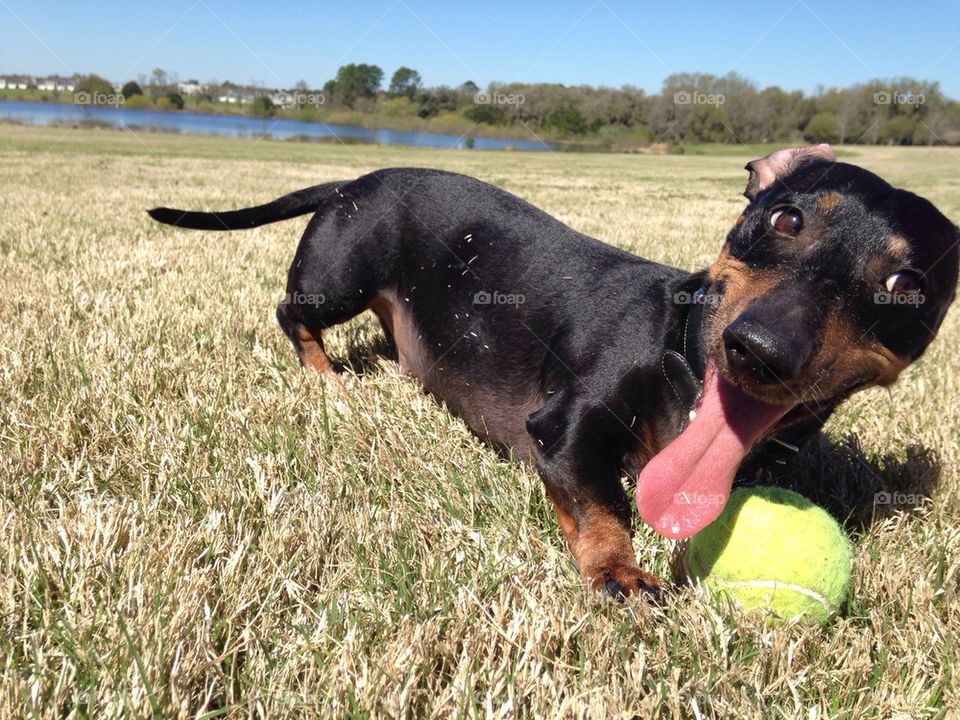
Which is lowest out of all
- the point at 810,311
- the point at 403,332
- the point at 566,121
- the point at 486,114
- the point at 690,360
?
the point at 403,332

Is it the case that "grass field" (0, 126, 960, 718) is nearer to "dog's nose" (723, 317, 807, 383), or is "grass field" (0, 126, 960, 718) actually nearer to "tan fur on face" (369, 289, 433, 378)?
"tan fur on face" (369, 289, 433, 378)

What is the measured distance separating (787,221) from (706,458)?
727 mm

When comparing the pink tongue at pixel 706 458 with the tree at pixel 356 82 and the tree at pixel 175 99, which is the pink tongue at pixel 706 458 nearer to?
the tree at pixel 356 82

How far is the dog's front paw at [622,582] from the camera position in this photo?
6.15ft

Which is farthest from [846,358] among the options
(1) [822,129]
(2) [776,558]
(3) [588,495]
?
(1) [822,129]

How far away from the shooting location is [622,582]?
192cm

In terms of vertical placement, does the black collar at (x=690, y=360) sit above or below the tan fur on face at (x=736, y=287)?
below

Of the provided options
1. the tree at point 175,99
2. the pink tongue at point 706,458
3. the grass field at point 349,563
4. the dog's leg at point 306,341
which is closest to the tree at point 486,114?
the tree at point 175,99

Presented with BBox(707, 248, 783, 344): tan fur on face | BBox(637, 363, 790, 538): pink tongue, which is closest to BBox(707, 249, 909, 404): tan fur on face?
BBox(707, 248, 783, 344): tan fur on face

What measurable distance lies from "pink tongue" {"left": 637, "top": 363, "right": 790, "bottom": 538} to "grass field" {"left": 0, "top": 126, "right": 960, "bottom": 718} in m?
0.19

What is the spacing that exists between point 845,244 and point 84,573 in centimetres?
212

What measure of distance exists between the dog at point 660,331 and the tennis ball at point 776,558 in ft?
0.28

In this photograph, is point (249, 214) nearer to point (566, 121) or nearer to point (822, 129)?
point (566, 121)

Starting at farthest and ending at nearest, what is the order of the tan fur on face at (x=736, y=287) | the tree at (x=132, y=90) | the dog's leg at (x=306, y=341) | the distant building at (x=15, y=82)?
the distant building at (x=15, y=82) → the tree at (x=132, y=90) → the dog's leg at (x=306, y=341) → the tan fur on face at (x=736, y=287)
